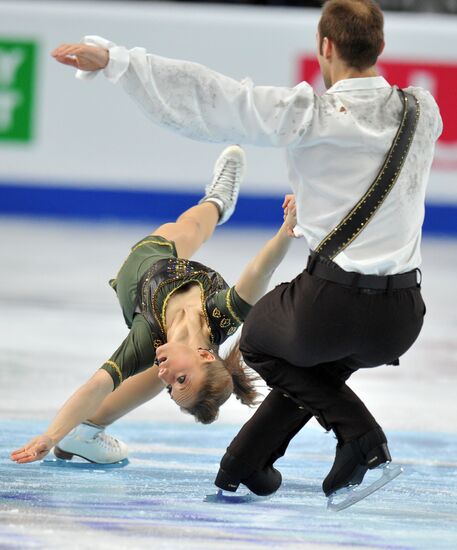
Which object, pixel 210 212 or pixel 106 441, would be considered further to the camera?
pixel 210 212

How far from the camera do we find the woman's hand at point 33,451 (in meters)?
3.35

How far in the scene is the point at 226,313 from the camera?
3658mm

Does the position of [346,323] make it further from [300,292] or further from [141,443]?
[141,443]

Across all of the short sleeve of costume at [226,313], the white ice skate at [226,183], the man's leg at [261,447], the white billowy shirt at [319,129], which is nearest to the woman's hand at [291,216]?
the white billowy shirt at [319,129]

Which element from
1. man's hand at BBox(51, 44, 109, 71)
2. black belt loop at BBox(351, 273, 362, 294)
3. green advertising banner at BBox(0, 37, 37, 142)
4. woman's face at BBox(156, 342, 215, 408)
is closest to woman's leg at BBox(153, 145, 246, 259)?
woman's face at BBox(156, 342, 215, 408)

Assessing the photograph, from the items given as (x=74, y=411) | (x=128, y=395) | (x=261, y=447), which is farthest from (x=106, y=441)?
(x=261, y=447)

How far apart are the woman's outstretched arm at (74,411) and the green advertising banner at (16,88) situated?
5.89 meters

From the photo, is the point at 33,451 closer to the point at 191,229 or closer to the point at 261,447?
the point at 261,447

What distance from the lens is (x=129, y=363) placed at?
3.58 m

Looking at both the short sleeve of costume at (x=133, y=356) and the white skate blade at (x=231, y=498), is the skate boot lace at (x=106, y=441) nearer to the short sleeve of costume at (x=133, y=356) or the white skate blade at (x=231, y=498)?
the short sleeve of costume at (x=133, y=356)

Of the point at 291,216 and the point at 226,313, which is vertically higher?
the point at 291,216

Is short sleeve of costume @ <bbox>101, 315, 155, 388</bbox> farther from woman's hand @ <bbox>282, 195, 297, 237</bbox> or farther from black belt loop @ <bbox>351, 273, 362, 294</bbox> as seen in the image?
black belt loop @ <bbox>351, 273, 362, 294</bbox>

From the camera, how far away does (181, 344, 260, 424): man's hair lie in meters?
3.48

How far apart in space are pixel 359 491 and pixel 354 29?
1.33 m
